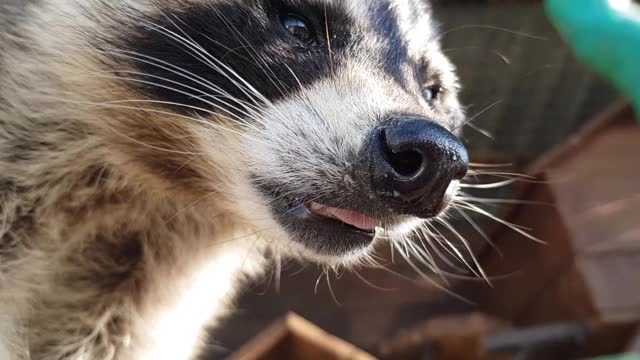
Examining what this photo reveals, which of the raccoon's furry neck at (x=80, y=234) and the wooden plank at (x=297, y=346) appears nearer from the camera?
the raccoon's furry neck at (x=80, y=234)

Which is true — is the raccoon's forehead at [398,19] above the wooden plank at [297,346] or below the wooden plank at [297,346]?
above

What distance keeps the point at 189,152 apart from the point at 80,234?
0.30m

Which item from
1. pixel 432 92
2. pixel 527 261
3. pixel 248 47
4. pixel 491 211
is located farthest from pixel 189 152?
pixel 491 211

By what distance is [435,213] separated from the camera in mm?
1186

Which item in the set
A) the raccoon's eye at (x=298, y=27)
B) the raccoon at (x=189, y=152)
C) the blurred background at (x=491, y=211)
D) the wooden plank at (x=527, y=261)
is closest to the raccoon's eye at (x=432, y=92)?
the raccoon at (x=189, y=152)

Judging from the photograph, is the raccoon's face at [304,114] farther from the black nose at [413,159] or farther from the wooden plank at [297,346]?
the wooden plank at [297,346]

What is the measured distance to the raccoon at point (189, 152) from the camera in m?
1.20

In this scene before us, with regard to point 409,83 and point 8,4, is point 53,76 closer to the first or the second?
point 8,4

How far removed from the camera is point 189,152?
1.34 m

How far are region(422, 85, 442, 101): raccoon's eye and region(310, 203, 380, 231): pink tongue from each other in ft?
1.20

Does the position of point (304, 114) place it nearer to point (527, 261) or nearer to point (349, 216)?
point (349, 216)

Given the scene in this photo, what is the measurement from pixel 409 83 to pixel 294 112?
23 centimetres

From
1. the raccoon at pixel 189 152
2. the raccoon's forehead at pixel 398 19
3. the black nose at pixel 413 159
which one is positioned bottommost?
the raccoon at pixel 189 152

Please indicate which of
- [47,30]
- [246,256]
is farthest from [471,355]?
[47,30]
